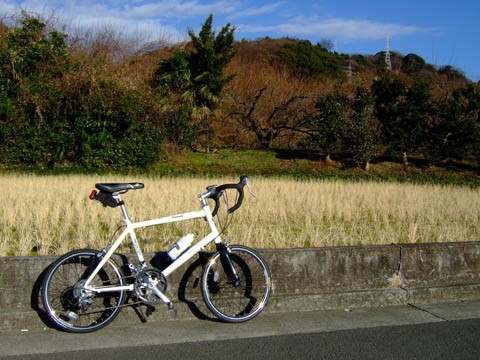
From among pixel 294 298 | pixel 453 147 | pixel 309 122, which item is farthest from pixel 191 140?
pixel 294 298

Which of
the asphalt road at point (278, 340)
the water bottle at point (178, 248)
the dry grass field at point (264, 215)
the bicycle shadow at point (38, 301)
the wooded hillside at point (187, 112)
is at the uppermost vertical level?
the wooded hillside at point (187, 112)

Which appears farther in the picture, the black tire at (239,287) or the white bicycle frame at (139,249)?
the black tire at (239,287)

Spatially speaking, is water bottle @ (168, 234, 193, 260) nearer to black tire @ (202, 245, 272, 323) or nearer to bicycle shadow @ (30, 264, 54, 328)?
black tire @ (202, 245, 272, 323)

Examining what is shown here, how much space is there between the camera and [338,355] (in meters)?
4.84

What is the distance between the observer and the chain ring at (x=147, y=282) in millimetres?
5340

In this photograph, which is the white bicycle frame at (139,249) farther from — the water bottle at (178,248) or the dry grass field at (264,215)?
the dry grass field at (264,215)

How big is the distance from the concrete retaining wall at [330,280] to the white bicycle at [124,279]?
9.4 inches

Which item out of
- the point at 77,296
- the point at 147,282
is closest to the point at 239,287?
the point at 147,282

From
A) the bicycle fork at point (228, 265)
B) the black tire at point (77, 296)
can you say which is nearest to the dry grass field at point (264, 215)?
the black tire at point (77, 296)

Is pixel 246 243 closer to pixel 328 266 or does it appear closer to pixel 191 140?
pixel 328 266

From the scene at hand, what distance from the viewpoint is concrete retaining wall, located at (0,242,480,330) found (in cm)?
546

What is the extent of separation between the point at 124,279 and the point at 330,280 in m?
2.28

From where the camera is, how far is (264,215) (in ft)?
33.0

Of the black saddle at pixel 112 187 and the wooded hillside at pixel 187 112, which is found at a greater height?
the wooded hillside at pixel 187 112
